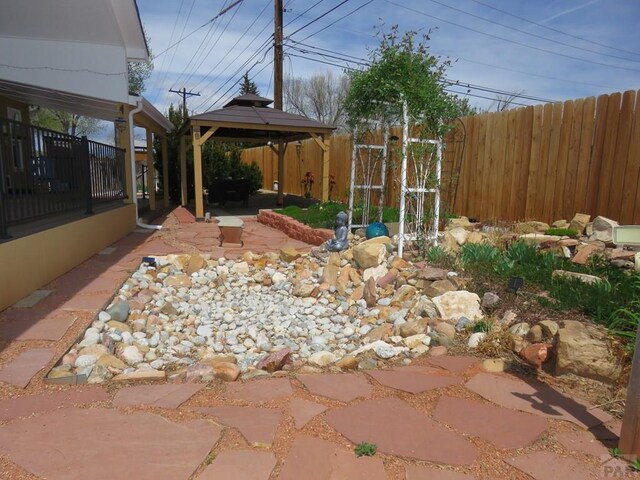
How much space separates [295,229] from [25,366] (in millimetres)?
5724

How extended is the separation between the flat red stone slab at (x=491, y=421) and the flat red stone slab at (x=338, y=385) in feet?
1.52

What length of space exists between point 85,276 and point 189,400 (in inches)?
121

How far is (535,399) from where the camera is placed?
2637mm

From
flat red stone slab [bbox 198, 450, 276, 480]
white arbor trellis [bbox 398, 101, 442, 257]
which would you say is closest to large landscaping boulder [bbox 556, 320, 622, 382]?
flat red stone slab [bbox 198, 450, 276, 480]

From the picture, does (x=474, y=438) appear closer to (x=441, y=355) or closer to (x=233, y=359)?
(x=441, y=355)

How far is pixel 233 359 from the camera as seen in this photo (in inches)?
133

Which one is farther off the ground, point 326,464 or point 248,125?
point 248,125

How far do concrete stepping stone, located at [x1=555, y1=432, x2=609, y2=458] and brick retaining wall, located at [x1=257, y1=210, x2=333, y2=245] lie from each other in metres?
4.83

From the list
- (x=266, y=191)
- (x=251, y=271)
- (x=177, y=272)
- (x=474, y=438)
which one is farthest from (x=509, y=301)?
(x=266, y=191)

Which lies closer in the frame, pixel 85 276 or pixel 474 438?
pixel 474 438

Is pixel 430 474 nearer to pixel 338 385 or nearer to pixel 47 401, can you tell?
pixel 338 385

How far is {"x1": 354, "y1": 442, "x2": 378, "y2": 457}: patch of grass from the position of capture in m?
2.05

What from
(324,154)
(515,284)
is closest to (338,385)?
(515,284)

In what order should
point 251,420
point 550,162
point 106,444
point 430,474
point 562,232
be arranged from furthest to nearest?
point 550,162 < point 562,232 < point 251,420 < point 106,444 < point 430,474
